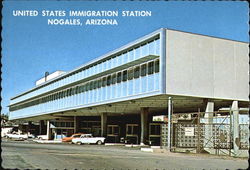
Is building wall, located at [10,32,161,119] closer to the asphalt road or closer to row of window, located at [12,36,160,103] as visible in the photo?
row of window, located at [12,36,160,103]

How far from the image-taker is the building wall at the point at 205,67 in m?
30.1

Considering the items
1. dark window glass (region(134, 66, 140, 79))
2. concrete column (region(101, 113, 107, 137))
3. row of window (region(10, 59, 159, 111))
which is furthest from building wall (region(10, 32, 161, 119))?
concrete column (region(101, 113, 107, 137))

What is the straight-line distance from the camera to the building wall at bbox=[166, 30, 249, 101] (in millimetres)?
30125

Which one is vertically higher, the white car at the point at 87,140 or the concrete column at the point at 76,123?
the concrete column at the point at 76,123

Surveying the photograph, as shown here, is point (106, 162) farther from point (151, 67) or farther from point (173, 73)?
point (151, 67)

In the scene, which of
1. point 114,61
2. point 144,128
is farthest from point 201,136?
point 114,61

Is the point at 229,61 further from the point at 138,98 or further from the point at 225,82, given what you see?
the point at 138,98

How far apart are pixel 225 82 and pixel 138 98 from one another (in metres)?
8.10

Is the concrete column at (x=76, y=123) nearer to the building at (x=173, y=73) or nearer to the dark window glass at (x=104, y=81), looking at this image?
the building at (x=173, y=73)

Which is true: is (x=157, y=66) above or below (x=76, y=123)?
above

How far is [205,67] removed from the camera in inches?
1235

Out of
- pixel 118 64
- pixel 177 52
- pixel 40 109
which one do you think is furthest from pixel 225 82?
pixel 40 109

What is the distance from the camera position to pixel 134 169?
14.0m

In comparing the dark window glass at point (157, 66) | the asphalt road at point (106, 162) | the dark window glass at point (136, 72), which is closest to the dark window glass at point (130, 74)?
the dark window glass at point (136, 72)
